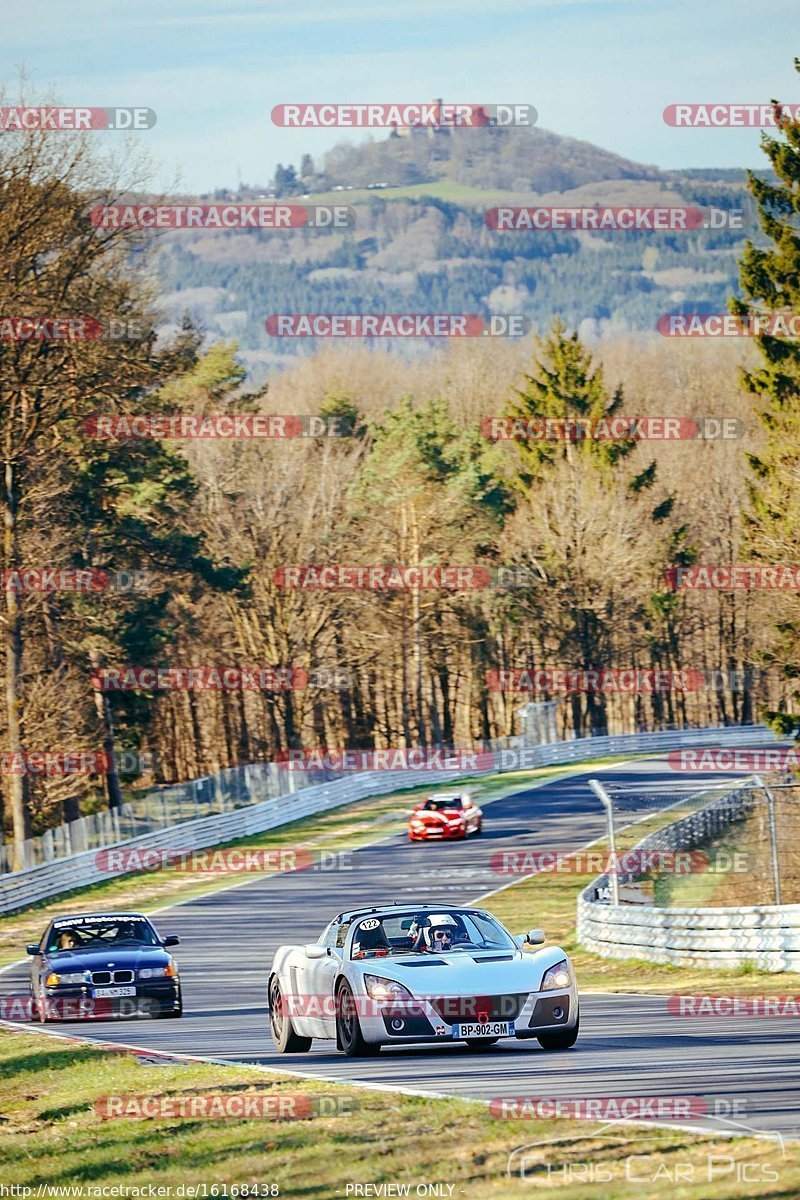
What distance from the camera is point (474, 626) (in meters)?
79.8

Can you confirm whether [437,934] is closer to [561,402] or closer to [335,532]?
[335,532]

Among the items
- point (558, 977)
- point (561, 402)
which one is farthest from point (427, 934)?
point (561, 402)

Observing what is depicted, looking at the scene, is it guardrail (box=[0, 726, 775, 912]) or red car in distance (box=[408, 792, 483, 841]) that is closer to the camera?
guardrail (box=[0, 726, 775, 912])

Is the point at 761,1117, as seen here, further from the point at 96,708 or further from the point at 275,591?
the point at 275,591

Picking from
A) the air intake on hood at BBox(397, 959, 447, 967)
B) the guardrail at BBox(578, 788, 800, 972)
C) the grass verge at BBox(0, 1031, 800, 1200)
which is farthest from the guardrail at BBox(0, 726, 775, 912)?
the grass verge at BBox(0, 1031, 800, 1200)

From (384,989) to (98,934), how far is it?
8254 mm

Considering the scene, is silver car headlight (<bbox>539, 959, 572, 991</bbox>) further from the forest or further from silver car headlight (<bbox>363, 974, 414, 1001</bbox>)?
the forest

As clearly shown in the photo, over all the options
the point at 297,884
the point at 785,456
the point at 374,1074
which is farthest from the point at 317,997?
the point at 785,456

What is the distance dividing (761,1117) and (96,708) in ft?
163

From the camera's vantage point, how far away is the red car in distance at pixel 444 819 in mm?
45062

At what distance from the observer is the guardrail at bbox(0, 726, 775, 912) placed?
39312mm

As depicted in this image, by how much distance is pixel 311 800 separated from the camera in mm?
52906

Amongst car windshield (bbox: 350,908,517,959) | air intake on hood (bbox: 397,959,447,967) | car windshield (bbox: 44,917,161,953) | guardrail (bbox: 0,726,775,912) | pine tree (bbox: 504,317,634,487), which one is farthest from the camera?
pine tree (bbox: 504,317,634,487)

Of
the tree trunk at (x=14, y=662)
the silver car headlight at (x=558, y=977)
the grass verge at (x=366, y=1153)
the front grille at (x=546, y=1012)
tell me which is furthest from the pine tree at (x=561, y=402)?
the grass verge at (x=366, y=1153)
